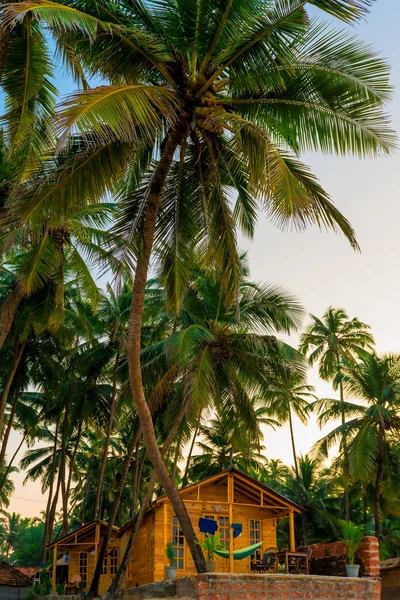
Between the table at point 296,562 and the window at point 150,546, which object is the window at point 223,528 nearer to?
the window at point 150,546

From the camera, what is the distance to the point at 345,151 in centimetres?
1071

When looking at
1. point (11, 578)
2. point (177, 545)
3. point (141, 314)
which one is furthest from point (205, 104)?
point (11, 578)

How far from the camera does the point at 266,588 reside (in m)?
13.2

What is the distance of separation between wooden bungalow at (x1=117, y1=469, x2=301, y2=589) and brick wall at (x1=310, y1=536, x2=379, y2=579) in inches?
60.0

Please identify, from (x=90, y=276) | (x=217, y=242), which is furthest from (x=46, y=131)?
(x=90, y=276)

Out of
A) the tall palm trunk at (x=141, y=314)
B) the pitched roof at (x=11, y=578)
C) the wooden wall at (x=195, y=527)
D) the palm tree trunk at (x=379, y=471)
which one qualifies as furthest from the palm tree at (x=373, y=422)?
the pitched roof at (x=11, y=578)

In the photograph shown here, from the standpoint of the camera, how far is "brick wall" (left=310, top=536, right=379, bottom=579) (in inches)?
586

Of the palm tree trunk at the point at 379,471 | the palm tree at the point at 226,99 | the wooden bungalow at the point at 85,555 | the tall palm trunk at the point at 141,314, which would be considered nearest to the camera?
the palm tree at the point at 226,99

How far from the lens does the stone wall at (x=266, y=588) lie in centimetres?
1265

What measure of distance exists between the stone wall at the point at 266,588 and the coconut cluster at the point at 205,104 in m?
8.01

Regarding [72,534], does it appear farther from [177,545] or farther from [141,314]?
[141,314]

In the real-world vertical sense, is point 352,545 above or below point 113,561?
above

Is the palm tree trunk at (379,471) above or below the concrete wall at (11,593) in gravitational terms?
above

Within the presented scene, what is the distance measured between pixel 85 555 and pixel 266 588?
14310 mm
